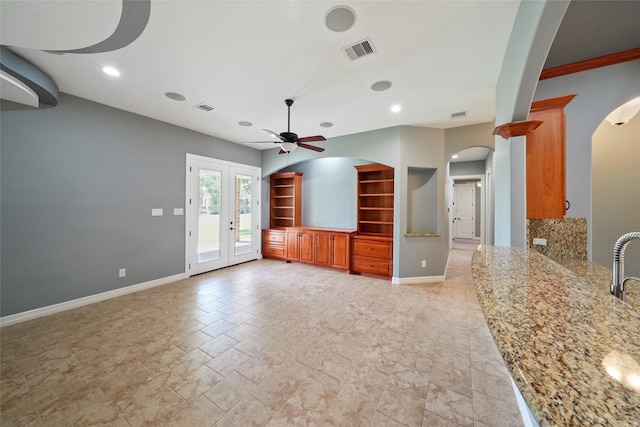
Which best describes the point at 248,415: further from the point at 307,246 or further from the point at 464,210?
the point at 464,210

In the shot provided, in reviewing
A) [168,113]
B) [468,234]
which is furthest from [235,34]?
[468,234]

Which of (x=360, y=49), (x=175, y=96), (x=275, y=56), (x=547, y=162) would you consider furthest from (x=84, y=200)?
(x=547, y=162)

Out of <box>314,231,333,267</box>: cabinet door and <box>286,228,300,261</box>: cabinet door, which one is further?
<box>286,228,300,261</box>: cabinet door

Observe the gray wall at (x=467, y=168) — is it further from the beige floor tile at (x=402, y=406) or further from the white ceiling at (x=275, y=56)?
the beige floor tile at (x=402, y=406)

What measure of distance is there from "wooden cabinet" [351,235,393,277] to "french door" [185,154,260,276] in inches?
108

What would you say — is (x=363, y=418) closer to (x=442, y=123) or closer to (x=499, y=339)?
(x=499, y=339)

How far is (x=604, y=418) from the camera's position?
1.28 feet

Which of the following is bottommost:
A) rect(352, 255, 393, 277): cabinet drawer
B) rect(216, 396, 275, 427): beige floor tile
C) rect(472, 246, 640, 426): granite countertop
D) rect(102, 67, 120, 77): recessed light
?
rect(216, 396, 275, 427): beige floor tile

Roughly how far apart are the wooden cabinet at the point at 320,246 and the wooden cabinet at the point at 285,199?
58 centimetres

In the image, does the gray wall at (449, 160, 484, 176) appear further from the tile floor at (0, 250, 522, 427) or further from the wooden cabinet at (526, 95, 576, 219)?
the wooden cabinet at (526, 95, 576, 219)

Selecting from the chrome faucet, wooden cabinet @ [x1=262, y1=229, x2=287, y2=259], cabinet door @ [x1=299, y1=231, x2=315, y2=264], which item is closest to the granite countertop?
the chrome faucet

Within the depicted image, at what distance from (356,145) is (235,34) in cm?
309

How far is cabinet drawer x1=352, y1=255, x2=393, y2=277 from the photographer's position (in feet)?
14.8

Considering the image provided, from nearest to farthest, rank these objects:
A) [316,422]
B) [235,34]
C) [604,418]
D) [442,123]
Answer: [604,418]
[316,422]
[235,34]
[442,123]
